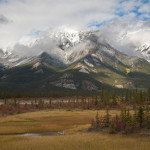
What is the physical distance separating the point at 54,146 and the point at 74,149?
5.02m

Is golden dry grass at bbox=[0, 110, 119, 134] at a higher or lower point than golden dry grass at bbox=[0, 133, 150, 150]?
lower

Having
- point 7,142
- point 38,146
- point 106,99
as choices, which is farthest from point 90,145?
point 106,99

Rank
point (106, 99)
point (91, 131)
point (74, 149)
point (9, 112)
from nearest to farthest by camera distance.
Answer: point (74, 149) < point (91, 131) < point (9, 112) < point (106, 99)

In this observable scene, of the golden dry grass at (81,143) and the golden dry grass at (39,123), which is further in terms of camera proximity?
the golden dry grass at (39,123)

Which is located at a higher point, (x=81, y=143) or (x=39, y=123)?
(x=81, y=143)

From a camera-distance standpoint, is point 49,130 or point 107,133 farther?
point 49,130

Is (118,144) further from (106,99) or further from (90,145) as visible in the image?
(106,99)

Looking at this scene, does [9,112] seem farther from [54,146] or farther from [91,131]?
[54,146]

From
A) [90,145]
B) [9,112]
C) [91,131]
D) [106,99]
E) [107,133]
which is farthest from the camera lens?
[106,99]

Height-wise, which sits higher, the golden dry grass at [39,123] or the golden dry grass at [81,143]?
the golden dry grass at [81,143]

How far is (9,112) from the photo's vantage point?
13862cm

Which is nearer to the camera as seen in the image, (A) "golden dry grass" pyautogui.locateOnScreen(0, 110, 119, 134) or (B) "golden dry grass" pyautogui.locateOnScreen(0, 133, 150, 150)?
(B) "golden dry grass" pyautogui.locateOnScreen(0, 133, 150, 150)

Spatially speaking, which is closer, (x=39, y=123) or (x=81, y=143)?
(x=81, y=143)

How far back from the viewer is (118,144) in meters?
47.1
